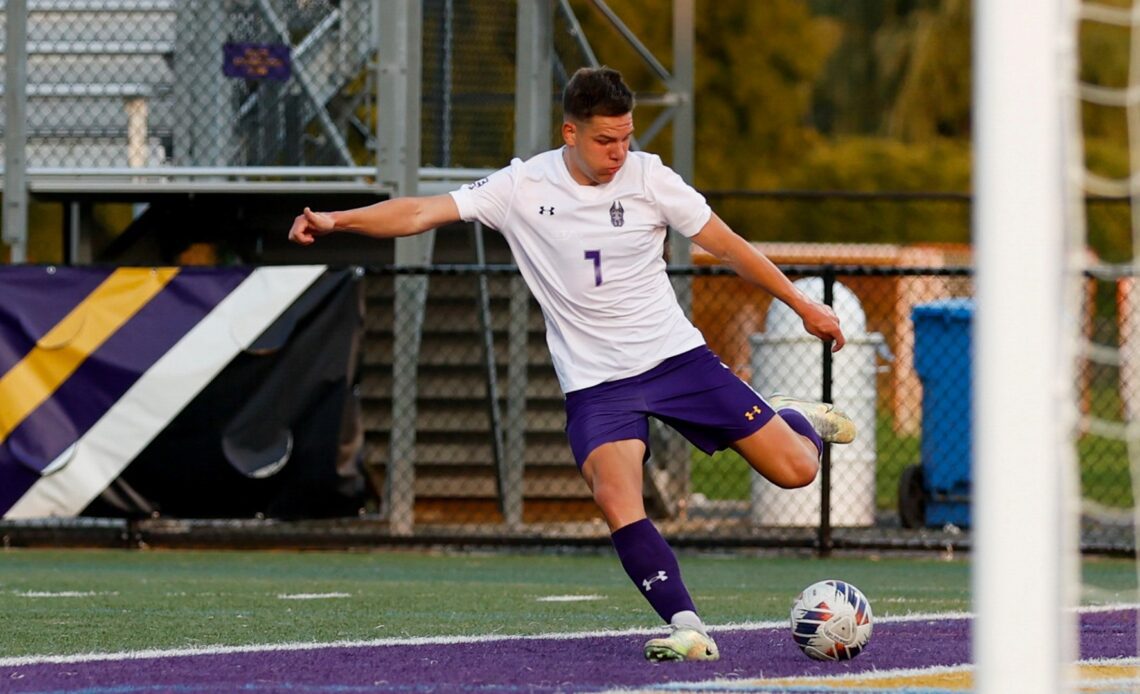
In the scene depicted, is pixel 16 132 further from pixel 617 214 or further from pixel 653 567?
pixel 653 567

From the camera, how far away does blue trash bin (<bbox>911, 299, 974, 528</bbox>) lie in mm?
12945

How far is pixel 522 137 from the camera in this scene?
12.2 m

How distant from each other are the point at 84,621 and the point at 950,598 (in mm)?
3850

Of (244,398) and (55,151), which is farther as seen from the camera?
(55,151)

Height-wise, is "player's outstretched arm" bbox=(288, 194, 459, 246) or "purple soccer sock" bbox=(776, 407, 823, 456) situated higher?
"player's outstretched arm" bbox=(288, 194, 459, 246)

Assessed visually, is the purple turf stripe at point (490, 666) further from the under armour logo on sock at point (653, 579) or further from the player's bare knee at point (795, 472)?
the player's bare knee at point (795, 472)

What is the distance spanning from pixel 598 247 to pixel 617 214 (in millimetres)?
126

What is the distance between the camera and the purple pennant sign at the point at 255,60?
11.9 metres

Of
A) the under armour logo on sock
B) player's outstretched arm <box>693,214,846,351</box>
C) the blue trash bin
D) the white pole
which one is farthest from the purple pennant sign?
the white pole

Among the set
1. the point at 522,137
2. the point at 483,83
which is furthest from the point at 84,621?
the point at 483,83

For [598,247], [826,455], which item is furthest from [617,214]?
[826,455]

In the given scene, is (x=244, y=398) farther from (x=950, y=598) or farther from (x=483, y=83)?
(x=950, y=598)

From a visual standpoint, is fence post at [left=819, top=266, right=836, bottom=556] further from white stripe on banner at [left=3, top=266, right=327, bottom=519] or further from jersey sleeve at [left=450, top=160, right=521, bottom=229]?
jersey sleeve at [left=450, top=160, right=521, bottom=229]

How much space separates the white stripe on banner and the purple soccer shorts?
526 cm
